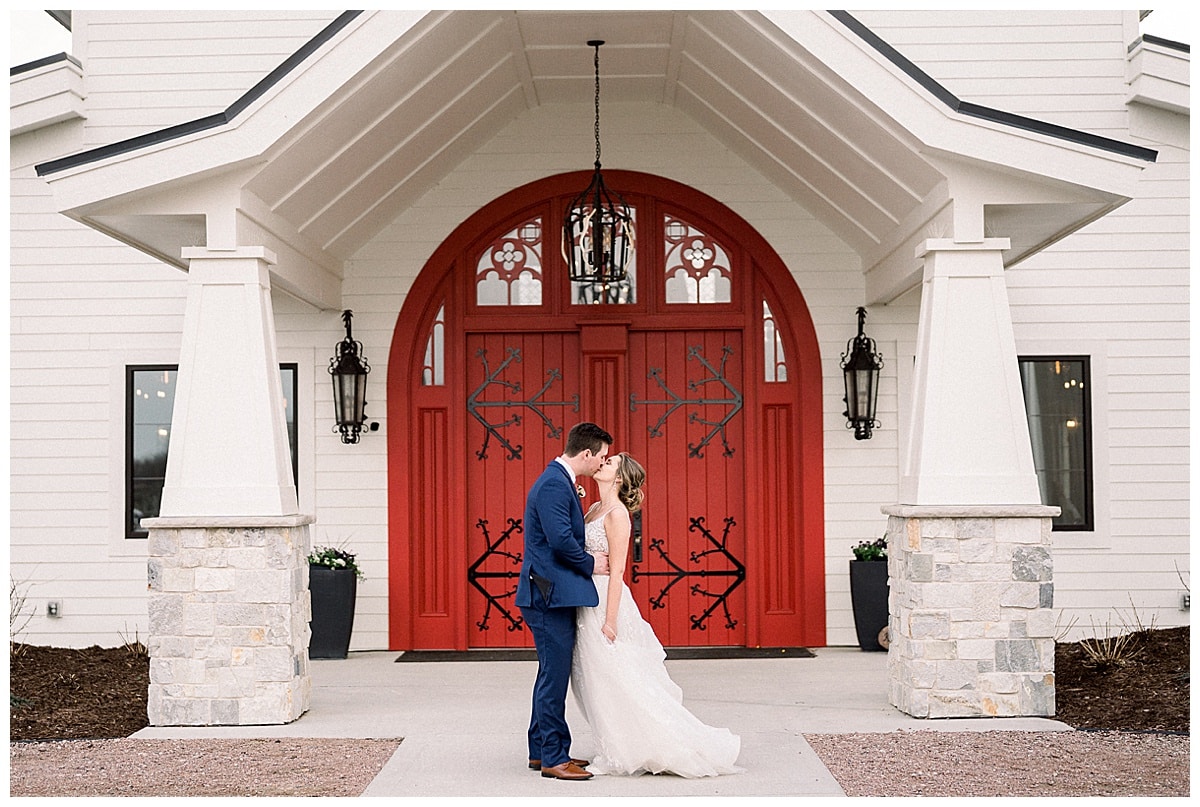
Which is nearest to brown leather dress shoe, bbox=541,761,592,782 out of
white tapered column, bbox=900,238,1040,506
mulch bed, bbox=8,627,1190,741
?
white tapered column, bbox=900,238,1040,506

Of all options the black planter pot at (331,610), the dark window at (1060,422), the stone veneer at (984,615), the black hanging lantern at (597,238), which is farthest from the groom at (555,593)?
the dark window at (1060,422)

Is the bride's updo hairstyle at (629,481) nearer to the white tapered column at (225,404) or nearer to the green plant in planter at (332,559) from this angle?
the white tapered column at (225,404)

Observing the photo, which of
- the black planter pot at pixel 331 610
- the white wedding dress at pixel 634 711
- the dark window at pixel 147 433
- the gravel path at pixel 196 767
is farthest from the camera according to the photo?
the dark window at pixel 147 433

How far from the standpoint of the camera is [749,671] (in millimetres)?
8859

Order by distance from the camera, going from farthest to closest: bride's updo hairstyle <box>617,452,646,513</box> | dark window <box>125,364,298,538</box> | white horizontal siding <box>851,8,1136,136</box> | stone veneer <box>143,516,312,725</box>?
1. dark window <box>125,364,298,538</box>
2. white horizontal siding <box>851,8,1136,136</box>
3. stone veneer <box>143,516,312,725</box>
4. bride's updo hairstyle <box>617,452,646,513</box>

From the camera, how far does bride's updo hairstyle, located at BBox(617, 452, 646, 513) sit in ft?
19.5

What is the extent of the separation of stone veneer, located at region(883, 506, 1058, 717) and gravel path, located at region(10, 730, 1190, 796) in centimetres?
34

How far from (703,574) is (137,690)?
4135 mm

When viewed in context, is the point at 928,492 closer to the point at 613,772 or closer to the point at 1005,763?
the point at 1005,763

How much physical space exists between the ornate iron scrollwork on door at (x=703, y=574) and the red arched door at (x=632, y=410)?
11mm

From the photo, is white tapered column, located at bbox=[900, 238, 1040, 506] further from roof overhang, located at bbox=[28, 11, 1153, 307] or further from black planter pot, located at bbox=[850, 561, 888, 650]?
black planter pot, located at bbox=[850, 561, 888, 650]

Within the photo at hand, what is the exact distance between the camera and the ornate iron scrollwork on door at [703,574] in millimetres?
10008

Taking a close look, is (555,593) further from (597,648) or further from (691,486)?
(691,486)
